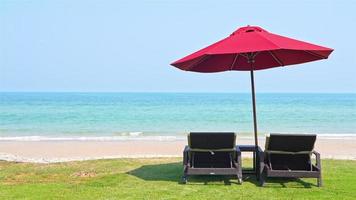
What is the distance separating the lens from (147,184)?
21.3 ft

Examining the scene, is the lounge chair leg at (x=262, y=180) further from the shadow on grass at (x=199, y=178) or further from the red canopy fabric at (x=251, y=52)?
the red canopy fabric at (x=251, y=52)

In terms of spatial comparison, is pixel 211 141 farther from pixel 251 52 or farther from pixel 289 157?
pixel 251 52

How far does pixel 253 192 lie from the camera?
5922mm

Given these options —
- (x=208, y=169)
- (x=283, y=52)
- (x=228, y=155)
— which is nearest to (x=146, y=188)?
(x=208, y=169)

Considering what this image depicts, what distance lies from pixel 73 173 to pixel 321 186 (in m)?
4.08

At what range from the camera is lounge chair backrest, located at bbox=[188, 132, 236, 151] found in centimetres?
639

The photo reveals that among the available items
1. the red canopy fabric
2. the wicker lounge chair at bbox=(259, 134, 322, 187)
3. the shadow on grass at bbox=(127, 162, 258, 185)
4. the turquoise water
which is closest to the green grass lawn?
the shadow on grass at bbox=(127, 162, 258, 185)

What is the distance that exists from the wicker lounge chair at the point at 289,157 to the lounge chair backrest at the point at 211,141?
1.58 ft

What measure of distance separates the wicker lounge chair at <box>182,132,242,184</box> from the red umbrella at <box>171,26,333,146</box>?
0.55m

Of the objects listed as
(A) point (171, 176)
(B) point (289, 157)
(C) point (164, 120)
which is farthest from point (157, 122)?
(B) point (289, 157)

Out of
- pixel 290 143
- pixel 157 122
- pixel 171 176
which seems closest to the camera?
pixel 290 143

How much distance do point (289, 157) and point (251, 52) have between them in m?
1.66

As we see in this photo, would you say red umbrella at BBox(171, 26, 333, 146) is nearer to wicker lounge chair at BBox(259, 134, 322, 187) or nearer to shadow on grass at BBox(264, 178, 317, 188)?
wicker lounge chair at BBox(259, 134, 322, 187)

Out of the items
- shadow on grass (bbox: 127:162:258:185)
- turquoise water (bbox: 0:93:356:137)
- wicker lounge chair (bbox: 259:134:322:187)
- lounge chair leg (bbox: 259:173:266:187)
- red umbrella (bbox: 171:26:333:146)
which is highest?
red umbrella (bbox: 171:26:333:146)
